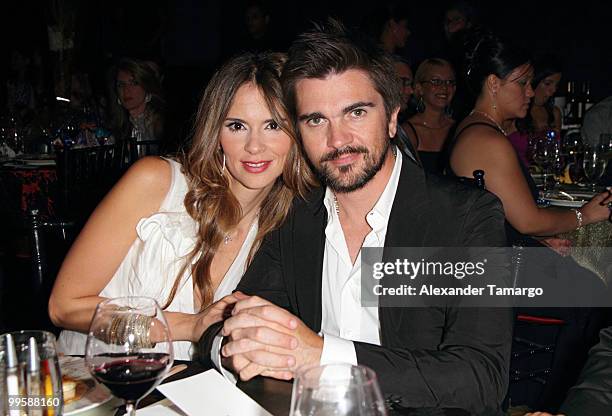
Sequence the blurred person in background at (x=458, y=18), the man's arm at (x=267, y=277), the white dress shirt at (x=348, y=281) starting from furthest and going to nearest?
the blurred person in background at (x=458, y=18)
the man's arm at (x=267, y=277)
the white dress shirt at (x=348, y=281)

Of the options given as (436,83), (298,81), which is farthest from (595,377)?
(436,83)

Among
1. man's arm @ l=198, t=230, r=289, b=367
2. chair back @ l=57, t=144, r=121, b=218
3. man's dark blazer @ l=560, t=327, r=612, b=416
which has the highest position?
chair back @ l=57, t=144, r=121, b=218

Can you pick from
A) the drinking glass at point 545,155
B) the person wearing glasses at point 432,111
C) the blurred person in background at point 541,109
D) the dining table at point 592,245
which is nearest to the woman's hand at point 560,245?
the dining table at point 592,245

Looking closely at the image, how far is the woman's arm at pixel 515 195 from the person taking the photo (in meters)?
3.22

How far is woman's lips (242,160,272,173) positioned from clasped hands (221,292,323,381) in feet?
2.41

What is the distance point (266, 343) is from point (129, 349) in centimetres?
43

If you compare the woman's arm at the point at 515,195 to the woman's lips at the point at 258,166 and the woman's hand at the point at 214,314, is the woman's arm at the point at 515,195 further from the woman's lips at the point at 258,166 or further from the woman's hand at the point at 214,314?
the woman's hand at the point at 214,314

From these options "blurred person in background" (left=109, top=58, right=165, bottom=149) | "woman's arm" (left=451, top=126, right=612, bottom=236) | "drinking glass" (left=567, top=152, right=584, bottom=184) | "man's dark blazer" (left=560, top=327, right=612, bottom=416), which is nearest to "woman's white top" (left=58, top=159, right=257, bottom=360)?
"man's dark blazer" (left=560, top=327, right=612, bottom=416)

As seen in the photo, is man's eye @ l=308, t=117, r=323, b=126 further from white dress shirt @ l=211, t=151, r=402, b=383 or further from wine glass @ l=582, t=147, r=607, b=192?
wine glass @ l=582, t=147, r=607, b=192

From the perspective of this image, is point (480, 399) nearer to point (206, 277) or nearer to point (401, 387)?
point (401, 387)

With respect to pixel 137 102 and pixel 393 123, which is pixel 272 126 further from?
pixel 137 102

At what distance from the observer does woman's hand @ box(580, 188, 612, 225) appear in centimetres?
314

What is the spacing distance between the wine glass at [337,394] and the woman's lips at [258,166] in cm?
148

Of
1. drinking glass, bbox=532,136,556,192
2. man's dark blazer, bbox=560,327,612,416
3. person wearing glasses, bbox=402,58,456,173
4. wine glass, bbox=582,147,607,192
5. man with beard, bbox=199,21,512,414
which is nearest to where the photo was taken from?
man's dark blazer, bbox=560,327,612,416
